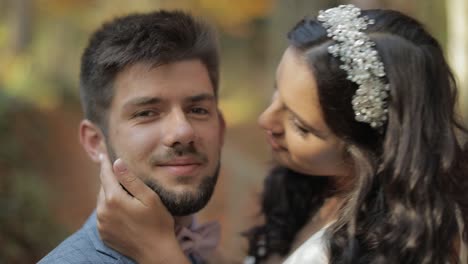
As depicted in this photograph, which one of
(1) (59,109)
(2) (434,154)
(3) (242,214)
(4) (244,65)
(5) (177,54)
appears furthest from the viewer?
(4) (244,65)

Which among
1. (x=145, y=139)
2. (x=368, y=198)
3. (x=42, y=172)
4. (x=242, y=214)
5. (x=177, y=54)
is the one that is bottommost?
(x=242, y=214)

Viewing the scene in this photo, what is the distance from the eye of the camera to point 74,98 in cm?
780

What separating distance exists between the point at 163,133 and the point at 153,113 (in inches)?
3.8

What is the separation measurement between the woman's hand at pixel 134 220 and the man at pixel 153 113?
1.7 inches

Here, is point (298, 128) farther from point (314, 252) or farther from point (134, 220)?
point (134, 220)

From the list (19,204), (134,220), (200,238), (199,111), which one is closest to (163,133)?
(199,111)

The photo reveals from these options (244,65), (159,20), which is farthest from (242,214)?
(159,20)

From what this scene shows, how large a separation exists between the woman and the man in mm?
188

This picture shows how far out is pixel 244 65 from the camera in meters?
9.11

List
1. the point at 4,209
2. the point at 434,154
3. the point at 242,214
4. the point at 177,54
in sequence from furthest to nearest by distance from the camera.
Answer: the point at 242,214, the point at 4,209, the point at 177,54, the point at 434,154

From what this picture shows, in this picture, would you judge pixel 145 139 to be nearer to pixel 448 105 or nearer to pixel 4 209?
pixel 448 105

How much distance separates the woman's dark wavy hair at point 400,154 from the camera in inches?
94.4

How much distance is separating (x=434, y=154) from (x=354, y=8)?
723 millimetres

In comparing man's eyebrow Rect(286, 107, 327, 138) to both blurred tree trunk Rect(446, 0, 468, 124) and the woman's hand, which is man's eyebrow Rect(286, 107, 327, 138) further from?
blurred tree trunk Rect(446, 0, 468, 124)
